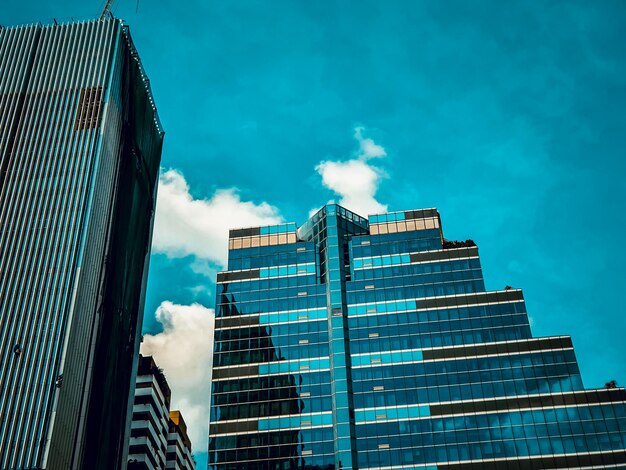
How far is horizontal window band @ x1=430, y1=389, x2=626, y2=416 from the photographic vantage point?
4847 inches

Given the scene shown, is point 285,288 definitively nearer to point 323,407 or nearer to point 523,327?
point 323,407

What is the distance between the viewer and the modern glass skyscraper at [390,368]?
122062 millimetres

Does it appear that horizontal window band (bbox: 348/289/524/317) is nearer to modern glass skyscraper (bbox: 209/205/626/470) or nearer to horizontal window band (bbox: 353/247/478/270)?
modern glass skyscraper (bbox: 209/205/626/470)

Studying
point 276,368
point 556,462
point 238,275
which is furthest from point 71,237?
point 556,462

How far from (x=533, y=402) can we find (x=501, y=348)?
10322 millimetres

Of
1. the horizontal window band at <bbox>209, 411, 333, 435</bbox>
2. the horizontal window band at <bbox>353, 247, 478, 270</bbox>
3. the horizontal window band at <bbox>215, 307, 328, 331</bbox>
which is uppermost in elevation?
the horizontal window band at <bbox>353, 247, 478, 270</bbox>

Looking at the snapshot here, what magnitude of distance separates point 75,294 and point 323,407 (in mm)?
47178

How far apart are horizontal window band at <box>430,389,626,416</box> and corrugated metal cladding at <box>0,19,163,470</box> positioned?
50.8 meters

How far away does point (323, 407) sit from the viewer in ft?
420

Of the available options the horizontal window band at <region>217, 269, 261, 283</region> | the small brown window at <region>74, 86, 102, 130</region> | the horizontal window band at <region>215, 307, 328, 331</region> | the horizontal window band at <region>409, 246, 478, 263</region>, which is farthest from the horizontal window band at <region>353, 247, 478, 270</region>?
the small brown window at <region>74, 86, 102, 130</region>

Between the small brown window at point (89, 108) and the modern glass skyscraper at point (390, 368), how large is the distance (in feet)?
139

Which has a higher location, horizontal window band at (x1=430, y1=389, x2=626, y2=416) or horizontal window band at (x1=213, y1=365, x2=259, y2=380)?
horizontal window band at (x1=213, y1=365, x2=259, y2=380)

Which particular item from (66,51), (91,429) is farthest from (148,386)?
(66,51)

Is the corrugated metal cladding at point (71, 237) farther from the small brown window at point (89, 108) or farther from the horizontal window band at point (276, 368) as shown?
the horizontal window band at point (276, 368)
